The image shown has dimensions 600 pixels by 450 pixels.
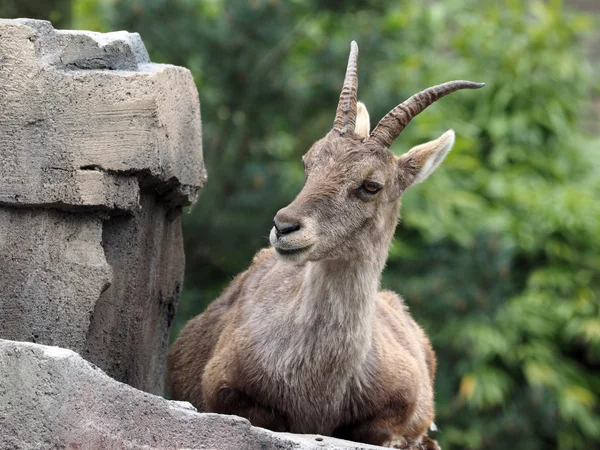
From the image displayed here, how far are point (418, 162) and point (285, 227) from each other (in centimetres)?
126

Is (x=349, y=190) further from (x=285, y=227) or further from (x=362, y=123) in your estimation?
(x=362, y=123)

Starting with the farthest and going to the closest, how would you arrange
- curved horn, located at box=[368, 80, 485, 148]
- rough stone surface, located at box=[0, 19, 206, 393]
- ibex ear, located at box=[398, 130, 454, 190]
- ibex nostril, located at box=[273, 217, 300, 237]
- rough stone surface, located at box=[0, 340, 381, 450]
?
ibex ear, located at box=[398, 130, 454, 190] → curved horn, located at box=[368, 80, 485, 148] → ibex nostril, located at box=[273, 217, 300, 237] → rough stone surface, located at box=[0, 19, 206, 393] → rough stone surface, located at box=[0, 340, 381, 450]

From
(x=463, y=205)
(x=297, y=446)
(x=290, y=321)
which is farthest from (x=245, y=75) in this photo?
(x=297, y=446)

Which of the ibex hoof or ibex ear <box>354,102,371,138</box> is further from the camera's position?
ibex ear <box>354,102,371,138</box>

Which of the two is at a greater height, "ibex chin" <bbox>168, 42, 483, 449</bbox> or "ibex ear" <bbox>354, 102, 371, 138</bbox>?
"ibex ear" <bbox>354, 102, 371, 138</bbox>

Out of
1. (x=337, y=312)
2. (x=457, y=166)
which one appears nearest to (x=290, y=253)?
(x=337, y=312)

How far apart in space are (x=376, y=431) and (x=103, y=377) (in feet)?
6.85

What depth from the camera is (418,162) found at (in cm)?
694

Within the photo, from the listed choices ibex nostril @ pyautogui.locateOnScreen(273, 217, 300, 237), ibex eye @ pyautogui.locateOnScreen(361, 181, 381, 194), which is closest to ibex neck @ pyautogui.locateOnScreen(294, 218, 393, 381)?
ibex eye @ pyautogui.locateOnScreen(361, 181, 381, 194)

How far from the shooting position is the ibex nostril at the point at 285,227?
19.9ft

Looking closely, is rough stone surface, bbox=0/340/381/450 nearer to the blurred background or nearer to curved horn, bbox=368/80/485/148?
curved horn, bbox=368/80/485/148

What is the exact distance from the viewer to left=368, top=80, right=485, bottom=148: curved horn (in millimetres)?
6586

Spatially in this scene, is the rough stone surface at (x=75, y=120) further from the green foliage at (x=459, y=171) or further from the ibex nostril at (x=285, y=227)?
the green foliage at (x=459, y=171)

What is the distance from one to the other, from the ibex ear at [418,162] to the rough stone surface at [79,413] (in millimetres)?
2345
